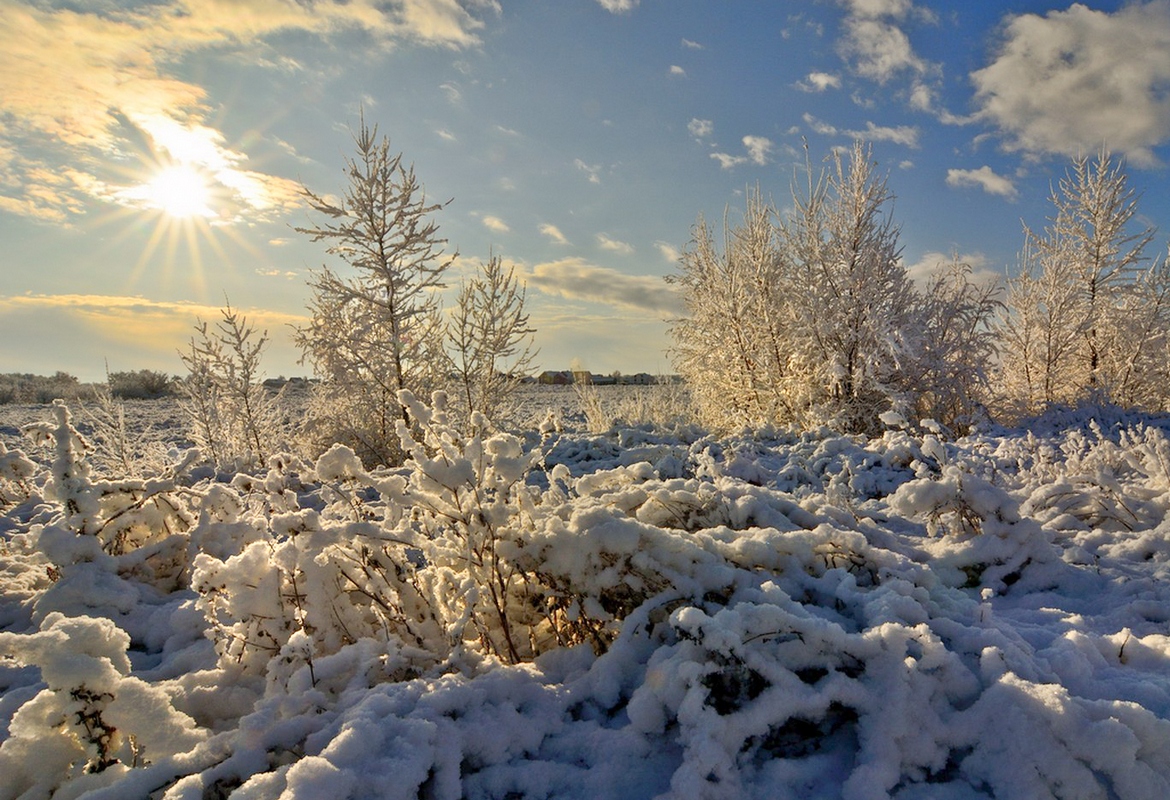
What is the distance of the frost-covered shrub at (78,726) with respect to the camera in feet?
5.29

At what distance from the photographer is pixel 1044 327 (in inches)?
409

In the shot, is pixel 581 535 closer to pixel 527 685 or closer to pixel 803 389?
pixel 527 685

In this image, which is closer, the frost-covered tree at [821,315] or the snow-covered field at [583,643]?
the snow-covered field at [583,643]

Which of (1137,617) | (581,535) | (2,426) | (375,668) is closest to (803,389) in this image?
(1137,617)

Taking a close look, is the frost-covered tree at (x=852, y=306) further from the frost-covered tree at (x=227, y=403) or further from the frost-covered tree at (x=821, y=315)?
the frost-covered tree at (x=227, y=403)

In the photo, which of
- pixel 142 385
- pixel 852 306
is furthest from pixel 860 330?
pixel 142 385

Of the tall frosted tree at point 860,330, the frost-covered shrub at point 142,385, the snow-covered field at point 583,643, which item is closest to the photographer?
the snow-covered field at point 583,643

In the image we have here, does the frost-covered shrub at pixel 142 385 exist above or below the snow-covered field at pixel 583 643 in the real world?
above

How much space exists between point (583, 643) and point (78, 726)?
1481mm

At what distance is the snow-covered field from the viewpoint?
1603 mm

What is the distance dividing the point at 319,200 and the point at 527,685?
340 inches

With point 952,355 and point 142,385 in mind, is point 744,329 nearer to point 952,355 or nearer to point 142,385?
point 952,355

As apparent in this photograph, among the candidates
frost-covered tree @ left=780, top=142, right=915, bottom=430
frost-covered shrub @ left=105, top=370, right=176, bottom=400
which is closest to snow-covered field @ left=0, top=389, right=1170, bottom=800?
frost-covered tree @ left=780, top=142, right=915, bottom=430

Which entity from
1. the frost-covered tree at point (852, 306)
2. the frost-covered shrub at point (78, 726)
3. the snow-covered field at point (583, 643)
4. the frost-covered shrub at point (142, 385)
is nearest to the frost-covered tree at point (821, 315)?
the frost-covered tree at point (852, 306)
